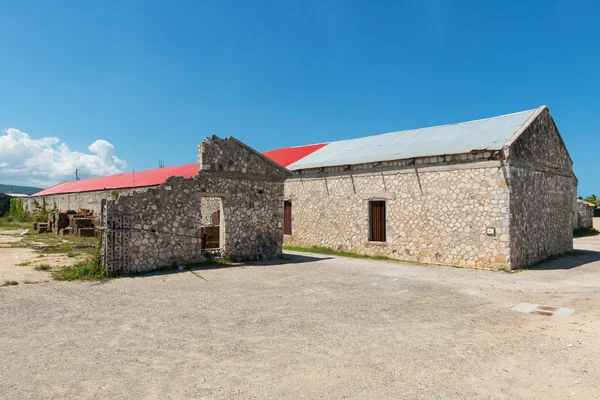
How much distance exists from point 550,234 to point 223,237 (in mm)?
11808

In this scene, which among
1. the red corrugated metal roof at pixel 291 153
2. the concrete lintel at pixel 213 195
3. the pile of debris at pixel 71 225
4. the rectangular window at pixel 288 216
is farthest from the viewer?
the red corrugated metal roof at pixel 291 153

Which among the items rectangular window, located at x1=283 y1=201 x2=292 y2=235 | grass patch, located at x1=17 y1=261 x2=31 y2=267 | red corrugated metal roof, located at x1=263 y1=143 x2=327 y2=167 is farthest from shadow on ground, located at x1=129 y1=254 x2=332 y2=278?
red corrugated metal roof, located at x1=263 y1=143 x2=327 y2=167

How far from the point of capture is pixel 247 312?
7070 mm

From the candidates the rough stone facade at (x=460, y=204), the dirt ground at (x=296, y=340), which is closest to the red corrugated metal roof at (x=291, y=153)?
the rough stone facade at (x=460, y=204)

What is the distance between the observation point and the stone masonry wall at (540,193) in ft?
41.7

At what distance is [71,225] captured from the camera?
22.1m

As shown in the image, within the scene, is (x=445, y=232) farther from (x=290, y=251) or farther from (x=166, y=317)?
(x=166, y=317)

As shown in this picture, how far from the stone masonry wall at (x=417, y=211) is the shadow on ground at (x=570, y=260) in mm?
2053

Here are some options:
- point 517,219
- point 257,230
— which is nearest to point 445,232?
point 517,219

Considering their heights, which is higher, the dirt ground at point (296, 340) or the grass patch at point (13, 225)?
the grass patch at point (13, 225)

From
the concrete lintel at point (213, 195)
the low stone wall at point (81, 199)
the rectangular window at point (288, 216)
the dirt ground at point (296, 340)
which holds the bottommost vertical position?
the dirt ground at point (296, 340)

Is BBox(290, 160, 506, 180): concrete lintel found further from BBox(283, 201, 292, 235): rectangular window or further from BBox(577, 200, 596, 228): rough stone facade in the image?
BBox(577, 200, 596, 228): rough stone facade

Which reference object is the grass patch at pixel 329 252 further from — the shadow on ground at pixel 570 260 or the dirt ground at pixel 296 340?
the dirt ground at pixel 296 340

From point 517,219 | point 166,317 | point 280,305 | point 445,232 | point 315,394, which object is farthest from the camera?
point 445,232
